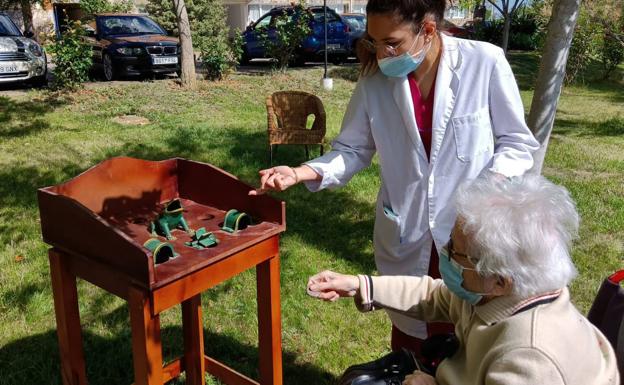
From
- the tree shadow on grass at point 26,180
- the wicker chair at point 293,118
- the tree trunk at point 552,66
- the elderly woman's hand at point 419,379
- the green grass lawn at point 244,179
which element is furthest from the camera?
the wicker chair at point 293,118

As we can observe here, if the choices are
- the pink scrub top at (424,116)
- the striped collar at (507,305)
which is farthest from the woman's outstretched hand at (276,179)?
the striped collar at (507,305)

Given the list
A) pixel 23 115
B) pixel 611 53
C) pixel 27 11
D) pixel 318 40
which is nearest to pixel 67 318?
pixel 23 115

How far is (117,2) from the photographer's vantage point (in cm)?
2648

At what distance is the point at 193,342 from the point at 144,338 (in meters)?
1.18

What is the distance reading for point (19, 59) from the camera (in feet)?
34.9

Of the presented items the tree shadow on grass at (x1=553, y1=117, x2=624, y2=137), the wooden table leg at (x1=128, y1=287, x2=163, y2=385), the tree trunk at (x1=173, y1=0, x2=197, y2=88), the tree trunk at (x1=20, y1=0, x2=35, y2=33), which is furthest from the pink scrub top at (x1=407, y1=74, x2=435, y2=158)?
the tree trunk at (x1=20, y1=0, x2=35, y2=33)

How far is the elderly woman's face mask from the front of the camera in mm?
1597

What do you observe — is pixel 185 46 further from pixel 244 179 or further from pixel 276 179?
pixel 276 179

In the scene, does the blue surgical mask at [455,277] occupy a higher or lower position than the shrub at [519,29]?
lower

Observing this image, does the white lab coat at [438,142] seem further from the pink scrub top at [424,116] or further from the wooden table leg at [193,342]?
the wooden table leg at [193,342]

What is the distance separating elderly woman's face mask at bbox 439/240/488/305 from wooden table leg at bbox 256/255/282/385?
76 cm

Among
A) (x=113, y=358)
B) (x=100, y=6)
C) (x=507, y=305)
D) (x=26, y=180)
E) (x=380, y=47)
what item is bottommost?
(x=113, y=358)

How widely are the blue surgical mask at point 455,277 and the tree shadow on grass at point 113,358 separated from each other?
5.40 ft

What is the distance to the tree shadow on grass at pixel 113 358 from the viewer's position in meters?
3.07
